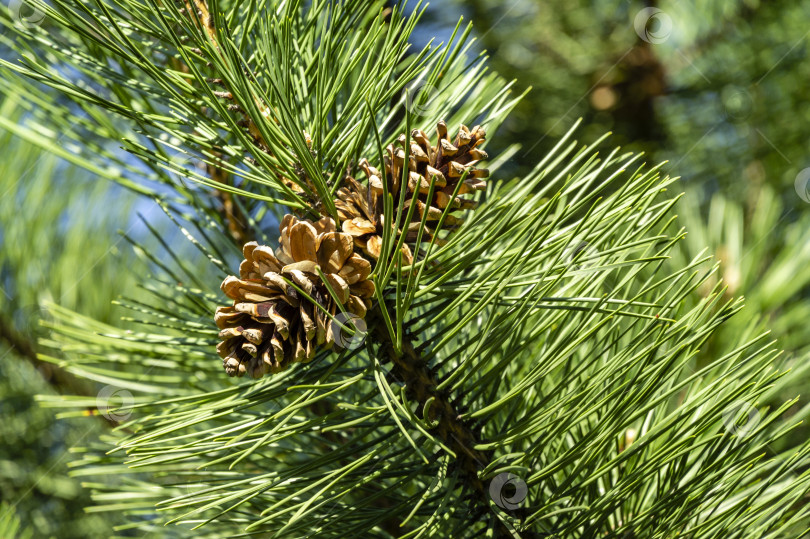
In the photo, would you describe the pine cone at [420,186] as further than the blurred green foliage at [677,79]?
No

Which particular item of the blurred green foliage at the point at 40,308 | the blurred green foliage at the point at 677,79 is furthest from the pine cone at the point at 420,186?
the blurred green foliage at the point at 677,79

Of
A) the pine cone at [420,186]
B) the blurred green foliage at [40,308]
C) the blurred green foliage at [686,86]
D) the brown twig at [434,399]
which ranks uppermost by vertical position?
the blurred green foliage at [686,86]

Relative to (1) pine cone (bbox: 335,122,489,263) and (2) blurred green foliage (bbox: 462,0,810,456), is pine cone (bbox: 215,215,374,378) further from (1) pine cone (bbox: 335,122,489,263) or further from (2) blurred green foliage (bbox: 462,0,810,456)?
(2) blurred green foliage (bbox: 462,0,810,456)

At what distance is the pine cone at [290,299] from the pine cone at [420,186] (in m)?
0.02

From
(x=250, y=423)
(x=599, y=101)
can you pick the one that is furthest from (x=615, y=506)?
(x=599, y=101)

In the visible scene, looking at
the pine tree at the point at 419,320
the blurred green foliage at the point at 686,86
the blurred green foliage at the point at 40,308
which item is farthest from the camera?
the blurred green foliage at the point at 686,86

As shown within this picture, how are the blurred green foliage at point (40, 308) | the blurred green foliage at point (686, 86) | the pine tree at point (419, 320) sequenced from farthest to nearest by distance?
the blurred green foliage at point (686, 86)
the blurred green foliage at point (40, 308)
the pine tree at point (419, 320)

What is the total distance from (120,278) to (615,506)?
2.83 feet

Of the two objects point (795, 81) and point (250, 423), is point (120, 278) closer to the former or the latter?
point (250, 423)

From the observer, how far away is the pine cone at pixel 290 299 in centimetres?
38

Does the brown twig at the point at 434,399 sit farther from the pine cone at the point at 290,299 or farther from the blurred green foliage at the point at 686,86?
the blurred green foliage at the point at 686,86

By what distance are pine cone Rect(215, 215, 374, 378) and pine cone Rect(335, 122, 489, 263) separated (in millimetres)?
19

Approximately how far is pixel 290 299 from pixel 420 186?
4.0 inches

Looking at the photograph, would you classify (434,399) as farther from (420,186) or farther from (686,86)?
(686,86)
